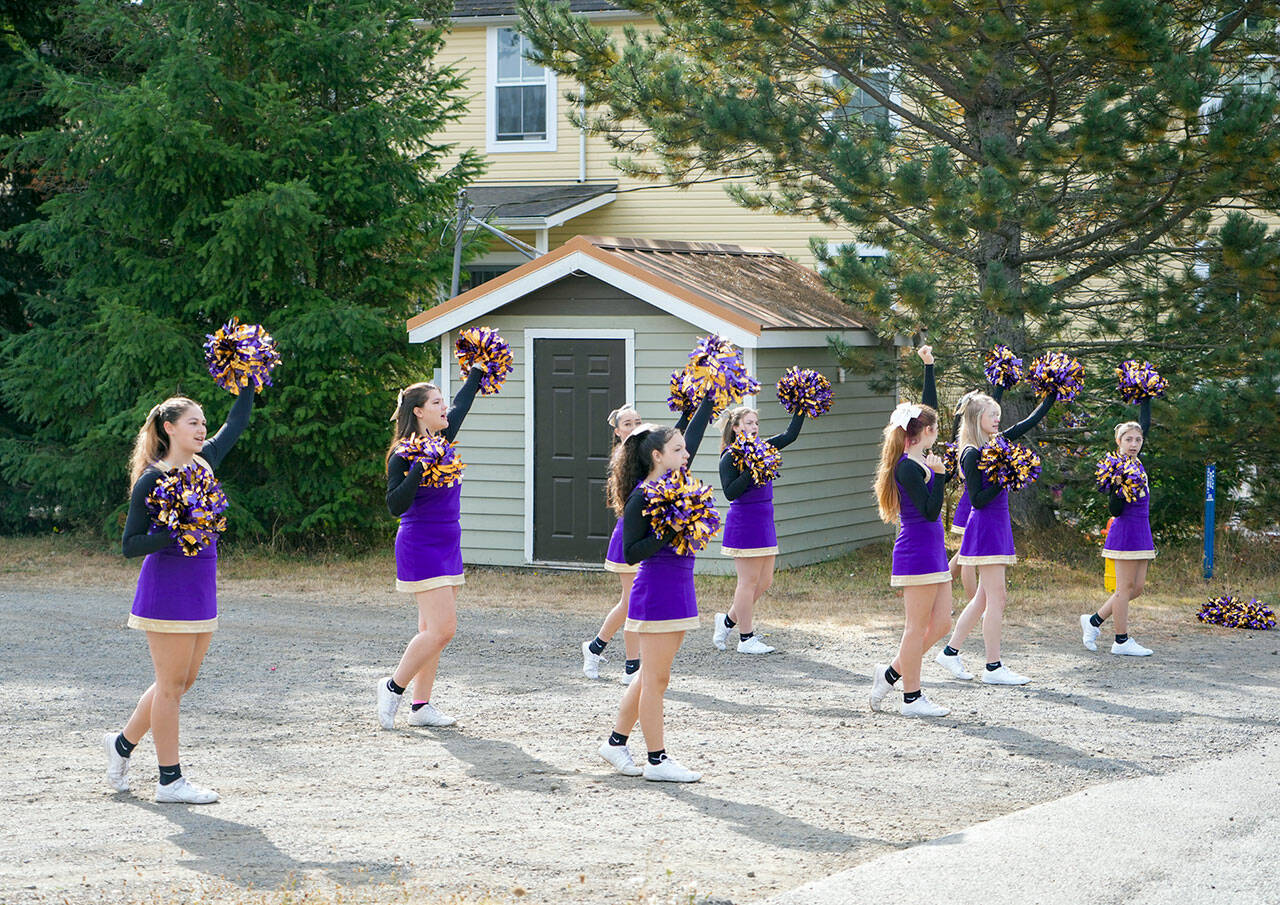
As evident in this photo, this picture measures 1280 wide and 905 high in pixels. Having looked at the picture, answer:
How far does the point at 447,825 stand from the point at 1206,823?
3.13m

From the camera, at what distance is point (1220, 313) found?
13391mm

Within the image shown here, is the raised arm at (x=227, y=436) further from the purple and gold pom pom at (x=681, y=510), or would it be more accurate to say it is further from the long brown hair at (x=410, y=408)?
the purple and gold pom pom at (x=681, y=510)

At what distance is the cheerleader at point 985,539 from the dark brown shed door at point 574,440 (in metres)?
5.50

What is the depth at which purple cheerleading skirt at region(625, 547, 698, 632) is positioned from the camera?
260 inches

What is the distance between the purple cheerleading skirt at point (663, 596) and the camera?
6.59 meters

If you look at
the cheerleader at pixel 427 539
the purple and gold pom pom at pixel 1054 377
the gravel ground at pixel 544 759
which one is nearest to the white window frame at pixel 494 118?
the gravel ground at pixel 544 759

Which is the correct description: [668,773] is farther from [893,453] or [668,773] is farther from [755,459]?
[893,453]

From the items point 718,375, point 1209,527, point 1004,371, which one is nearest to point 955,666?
point 1004,371

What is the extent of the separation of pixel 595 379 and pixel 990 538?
5997 mm

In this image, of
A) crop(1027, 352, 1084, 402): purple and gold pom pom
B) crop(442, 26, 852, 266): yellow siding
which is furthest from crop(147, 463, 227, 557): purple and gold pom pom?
crop(442, 26, 852, 266): yellow siding

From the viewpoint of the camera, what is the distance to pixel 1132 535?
997cm

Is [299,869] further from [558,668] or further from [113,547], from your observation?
[113,547]

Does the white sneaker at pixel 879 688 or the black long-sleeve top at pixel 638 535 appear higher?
the black long-sleeve top at pixel 638 535

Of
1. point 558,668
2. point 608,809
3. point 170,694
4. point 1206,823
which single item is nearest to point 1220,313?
point 558,668
